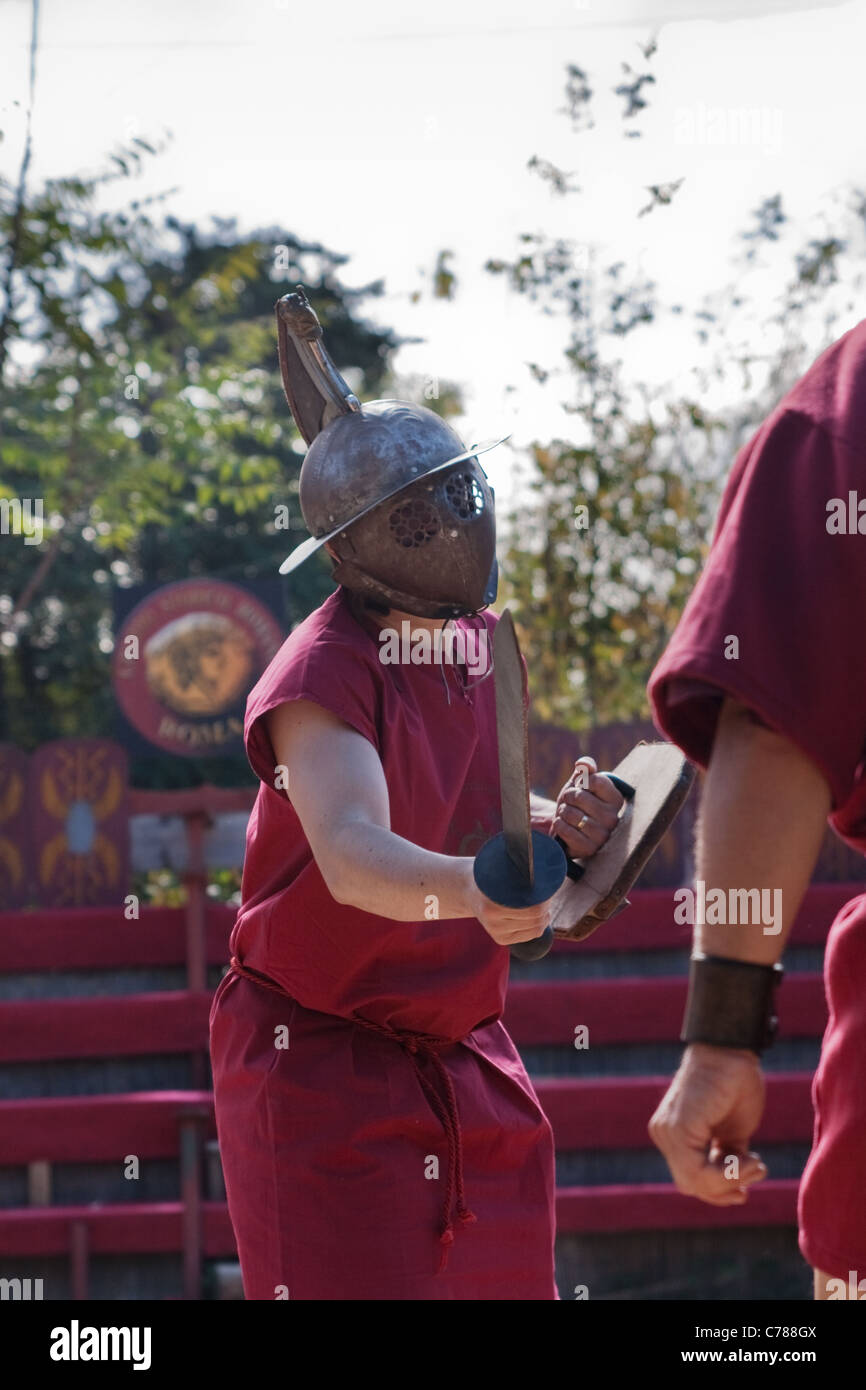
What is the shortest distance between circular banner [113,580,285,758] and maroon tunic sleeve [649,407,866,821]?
4.37m

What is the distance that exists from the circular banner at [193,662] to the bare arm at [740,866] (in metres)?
4.39

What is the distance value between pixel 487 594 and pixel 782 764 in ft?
4.02

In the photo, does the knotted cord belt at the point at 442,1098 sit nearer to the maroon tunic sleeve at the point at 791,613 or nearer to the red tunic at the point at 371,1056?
the red tunic at the point at 371,1056

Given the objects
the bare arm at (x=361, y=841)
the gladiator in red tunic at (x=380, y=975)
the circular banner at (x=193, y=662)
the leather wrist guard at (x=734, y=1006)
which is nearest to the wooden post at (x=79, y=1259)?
the circular banner at (x=193, y=662)

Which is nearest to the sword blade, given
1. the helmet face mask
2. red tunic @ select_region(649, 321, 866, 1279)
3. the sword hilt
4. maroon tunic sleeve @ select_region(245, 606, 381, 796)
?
the sword hilt

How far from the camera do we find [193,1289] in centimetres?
495

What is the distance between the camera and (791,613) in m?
1.45

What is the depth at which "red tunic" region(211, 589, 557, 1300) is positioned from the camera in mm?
2305

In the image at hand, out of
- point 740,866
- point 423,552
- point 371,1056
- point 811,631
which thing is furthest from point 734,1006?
point 423,552

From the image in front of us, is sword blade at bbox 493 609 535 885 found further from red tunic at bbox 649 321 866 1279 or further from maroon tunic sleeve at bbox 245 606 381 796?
maroon tunic sleeve at bbox 245 606 381 796

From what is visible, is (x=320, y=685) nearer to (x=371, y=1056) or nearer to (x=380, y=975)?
(x=380, y=975)

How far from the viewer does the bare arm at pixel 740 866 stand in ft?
4.71
